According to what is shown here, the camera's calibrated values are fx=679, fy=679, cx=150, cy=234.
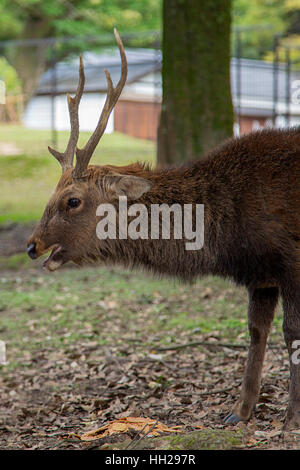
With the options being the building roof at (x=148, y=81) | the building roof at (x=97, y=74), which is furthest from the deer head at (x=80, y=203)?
the building roof at (x=97, y=74)

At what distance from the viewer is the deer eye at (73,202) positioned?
469 centimetres

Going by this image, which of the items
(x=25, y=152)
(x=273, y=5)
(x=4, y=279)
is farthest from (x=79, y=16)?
(x=4, y=279)

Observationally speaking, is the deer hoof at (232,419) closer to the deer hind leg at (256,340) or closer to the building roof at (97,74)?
the deer hind leg at (256,340)

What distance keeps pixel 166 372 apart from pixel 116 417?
1.05 metres

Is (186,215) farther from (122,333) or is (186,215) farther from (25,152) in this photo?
(25,152)

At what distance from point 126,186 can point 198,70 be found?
13.5 feet

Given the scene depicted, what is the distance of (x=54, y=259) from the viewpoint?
4.75 meters

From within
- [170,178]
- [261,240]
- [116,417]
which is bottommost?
[116,417]

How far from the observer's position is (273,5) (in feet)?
98.9

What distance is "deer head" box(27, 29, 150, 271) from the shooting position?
4645 mm

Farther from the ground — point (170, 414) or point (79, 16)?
point (79, 16)

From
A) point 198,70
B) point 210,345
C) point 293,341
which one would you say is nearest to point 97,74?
point 198,70

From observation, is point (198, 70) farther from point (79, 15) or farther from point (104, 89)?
point (79, 15)
